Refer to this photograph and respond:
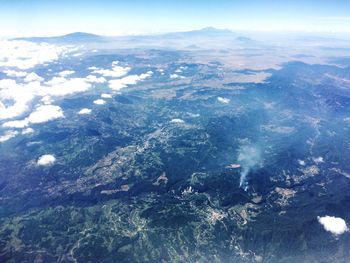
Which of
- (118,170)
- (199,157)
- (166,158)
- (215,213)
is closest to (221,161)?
(199,157)

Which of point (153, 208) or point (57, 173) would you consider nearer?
point (153, 208)

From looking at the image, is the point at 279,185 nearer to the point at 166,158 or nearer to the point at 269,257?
the point at 269,257

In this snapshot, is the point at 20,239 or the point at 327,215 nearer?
the point at 20,239

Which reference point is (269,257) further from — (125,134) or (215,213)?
(125,134)

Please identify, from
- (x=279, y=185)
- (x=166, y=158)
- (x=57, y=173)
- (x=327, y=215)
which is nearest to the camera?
(x=327, y=215)

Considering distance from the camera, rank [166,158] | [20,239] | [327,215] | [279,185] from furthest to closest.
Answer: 1. [166,158]
2. [279,185]
3. [327,215]
4. [20,239]

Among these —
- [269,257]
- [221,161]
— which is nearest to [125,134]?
[221,161]
